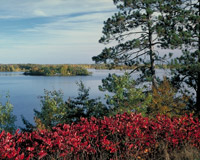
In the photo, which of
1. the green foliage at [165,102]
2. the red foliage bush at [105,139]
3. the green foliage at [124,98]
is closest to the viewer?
the red foliage bush at [105,139]

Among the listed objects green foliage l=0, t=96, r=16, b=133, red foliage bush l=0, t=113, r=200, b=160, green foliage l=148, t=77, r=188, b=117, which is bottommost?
green foliage l=0, t=96, r=16, b=133

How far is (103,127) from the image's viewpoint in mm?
5625

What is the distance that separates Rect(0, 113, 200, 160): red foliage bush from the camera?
16.0ft

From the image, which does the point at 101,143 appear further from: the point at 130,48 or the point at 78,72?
the point at 78,72

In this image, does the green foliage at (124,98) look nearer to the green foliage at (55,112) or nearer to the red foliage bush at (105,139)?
the green foliage at (55,112)

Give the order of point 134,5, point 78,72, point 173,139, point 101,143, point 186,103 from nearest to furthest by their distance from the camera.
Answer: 1. point 101,143
2. point 173,139
3. point 134,5
4. point 186,103
5. point 78,72

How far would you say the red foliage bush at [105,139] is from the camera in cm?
488

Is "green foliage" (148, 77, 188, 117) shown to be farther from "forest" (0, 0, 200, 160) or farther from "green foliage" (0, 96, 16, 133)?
"green foliage" (0, 96, 16, 133)

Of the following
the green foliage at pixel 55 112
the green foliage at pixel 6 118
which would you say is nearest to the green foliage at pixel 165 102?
the green foliage at pixel 55 112

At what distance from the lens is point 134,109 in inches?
465

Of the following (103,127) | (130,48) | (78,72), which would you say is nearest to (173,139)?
(103,127)

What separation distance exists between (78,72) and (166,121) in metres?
110

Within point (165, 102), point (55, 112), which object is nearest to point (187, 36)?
point (165, 102)

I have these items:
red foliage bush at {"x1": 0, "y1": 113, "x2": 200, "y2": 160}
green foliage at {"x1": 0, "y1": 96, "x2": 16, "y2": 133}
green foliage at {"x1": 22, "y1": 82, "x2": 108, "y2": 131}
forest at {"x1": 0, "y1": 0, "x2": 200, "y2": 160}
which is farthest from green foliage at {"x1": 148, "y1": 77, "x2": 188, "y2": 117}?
green foliage at {"x1": 0, "y1": 96, "x2": 16, "y2": 133}
